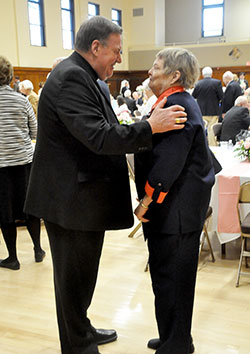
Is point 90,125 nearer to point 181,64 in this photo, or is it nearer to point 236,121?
point 181,64

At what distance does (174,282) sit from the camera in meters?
1.96

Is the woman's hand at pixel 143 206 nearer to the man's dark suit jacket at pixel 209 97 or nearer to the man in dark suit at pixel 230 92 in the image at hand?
the man's dark suit jacket at pixel 209 97

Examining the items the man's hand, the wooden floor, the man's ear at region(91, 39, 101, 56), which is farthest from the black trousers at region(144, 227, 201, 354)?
the man's ear at region(91, 39, 101, 56)

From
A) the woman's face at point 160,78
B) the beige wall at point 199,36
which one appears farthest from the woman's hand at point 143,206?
the beige wall at point 199,36

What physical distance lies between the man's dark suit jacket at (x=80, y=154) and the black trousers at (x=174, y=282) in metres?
0.20

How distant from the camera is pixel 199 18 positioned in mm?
19438

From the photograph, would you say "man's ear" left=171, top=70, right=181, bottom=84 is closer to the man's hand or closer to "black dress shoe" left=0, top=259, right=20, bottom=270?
the man's hand

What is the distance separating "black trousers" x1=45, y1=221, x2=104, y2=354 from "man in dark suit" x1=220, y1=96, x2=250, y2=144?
13.6ft

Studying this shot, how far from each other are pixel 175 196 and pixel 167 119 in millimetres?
354

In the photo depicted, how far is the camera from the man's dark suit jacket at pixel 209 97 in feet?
29.6

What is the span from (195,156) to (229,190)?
68.0 inches

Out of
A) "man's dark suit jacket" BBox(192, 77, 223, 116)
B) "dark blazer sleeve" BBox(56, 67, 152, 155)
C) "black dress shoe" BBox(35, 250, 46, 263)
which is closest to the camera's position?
"dark blazer sleeve" BBox(56, 67, 152, 155)

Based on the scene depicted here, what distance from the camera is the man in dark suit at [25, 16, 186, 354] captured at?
1690mm

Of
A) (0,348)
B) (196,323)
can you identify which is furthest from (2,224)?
(196,323)
